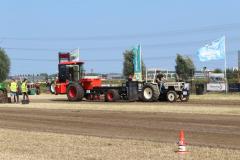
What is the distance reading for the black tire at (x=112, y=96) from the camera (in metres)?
38.6

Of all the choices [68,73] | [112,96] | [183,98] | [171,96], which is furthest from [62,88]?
[183,98]

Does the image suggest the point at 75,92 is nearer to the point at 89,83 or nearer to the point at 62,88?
the point at 89,83

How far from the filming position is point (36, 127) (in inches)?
821

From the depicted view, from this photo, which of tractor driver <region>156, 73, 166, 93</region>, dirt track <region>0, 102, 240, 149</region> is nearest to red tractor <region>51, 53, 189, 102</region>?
tractor driver <region>156, 73, 166, 93</region>

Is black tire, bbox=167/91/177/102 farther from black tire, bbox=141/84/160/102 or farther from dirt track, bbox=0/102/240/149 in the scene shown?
dirt track, bbox=0/102/240/149

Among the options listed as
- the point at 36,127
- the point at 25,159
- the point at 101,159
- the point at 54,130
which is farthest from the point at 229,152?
the point at 36,127

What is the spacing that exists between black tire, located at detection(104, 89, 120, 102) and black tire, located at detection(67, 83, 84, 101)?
189cm

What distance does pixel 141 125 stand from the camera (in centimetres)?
2053

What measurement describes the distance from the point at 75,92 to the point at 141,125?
20076 millimetres

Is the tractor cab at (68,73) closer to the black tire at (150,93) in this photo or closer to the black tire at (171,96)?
the black tire at (150,93)

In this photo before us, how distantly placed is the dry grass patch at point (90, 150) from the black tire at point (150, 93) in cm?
2056

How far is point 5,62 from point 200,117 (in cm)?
10433

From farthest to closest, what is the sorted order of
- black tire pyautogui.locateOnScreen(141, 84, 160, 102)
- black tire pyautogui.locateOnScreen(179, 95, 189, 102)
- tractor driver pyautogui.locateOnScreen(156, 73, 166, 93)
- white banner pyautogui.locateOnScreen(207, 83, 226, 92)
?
1. white banner pyautogui.locateOnScreen(207, 83, 226, 92)
2. black tire pyautogui.locateOnScreen(179, 95, 189, 102)
3. tractor driver pyautogui.locateOnScreen(156, 73, 166, 93)
4. black tire pyautogui.locateOnScreen(141, 84, 160, 102)

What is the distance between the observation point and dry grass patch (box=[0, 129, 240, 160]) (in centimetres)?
1291
